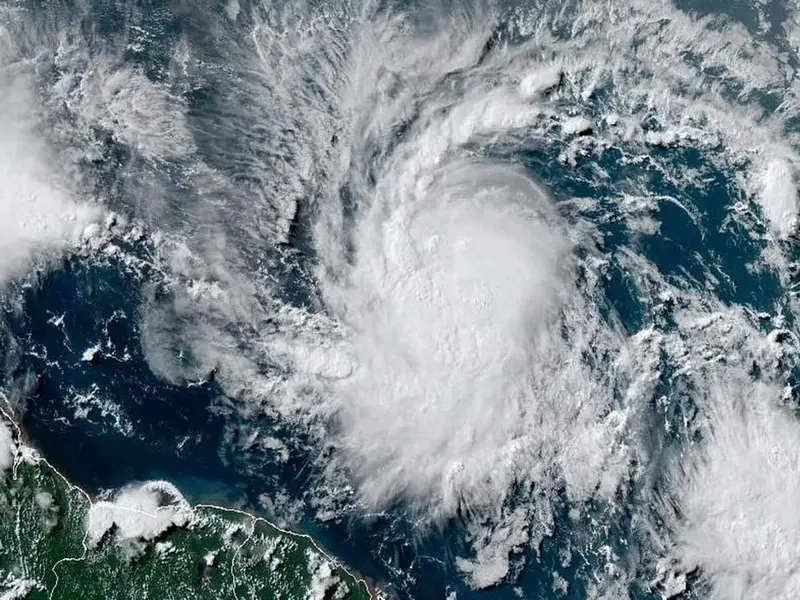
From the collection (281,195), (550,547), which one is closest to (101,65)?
(281,195)

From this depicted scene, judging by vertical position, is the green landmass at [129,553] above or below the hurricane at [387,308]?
below

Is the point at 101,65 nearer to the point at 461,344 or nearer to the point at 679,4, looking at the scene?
the point at 461,344

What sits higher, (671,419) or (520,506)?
(671,419)

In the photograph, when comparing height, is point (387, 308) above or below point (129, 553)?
above

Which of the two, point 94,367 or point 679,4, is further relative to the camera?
point 679,4
